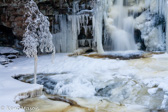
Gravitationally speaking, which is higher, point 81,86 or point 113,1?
point 113,1

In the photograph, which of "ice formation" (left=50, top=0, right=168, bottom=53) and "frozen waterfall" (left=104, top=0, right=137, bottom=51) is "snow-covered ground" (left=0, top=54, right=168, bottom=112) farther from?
"frozen waterfall" (left=104, top=0, right=137, bottom=51)

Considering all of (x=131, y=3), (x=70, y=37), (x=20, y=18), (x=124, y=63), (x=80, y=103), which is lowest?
(x=80, y=103)

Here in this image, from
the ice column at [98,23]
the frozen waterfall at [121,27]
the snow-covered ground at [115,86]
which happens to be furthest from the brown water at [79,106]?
the frozen waterfall at [121,27]

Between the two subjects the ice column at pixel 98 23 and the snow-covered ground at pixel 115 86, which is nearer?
the snow-covered ground at pixel 115 86

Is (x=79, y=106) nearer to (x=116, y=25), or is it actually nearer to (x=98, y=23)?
(x=98, y=23)

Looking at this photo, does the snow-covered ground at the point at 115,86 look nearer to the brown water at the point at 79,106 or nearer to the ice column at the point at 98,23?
the brown water at the point at 79,106

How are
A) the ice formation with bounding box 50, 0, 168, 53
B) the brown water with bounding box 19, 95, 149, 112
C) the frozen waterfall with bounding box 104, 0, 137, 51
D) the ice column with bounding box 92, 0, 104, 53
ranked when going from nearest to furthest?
the brown water with bounding box 19, 95, 149, 112, the ice formation with bounding box 50, 0, 168, 53, the ice column with bounding box 92, 0, 104, 53, the frozen waterfall with bounding box 104, 0, 137, 51

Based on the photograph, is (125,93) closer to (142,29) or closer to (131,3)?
(142,29)

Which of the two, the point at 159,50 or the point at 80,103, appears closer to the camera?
the point at 80,103

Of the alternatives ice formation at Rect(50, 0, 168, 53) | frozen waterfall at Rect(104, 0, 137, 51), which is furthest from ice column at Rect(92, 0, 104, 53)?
frozen waterfall at Rect(104, 0, 137, 51)

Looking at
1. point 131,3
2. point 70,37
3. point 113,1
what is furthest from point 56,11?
point 131,3

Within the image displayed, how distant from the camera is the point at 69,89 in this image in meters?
6.35

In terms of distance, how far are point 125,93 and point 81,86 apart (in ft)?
5.19

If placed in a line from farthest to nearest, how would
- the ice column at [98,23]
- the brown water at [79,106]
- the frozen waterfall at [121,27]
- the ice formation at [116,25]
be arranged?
the frozen waterfall at [121,27], the ice column at [98,23], the ice formation at [116,25], the brown water at [79,106]
